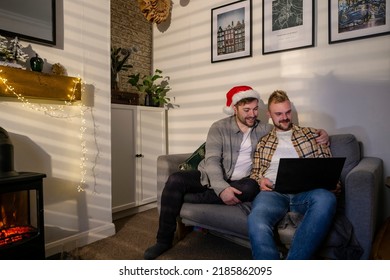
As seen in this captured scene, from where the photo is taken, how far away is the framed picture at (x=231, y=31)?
2512 mm

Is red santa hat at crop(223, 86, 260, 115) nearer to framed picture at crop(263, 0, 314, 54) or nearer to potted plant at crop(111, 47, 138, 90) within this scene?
framed picture at crop(263, 0, 314, 54)

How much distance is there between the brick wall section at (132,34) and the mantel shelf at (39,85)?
1.16 metres

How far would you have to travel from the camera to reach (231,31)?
2.63 m

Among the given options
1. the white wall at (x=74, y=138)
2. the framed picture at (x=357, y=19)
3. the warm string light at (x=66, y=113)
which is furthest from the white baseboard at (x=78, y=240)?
the framed picture at (x=357, y=19)

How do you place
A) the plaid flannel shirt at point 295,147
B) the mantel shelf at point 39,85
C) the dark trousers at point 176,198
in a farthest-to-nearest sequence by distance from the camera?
the dark trousers at point 176,198, the plaid flannel shirt at point 295,147, the mantel shelf at point 39,85

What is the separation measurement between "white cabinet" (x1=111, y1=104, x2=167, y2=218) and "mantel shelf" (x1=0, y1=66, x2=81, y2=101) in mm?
638

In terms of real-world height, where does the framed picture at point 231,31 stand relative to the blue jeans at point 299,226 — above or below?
above

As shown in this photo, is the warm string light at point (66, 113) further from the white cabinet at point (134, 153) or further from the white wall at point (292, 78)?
the white wall at point (292, 78)

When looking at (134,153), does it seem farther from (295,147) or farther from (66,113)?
(295,147)

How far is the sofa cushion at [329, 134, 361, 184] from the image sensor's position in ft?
5.71

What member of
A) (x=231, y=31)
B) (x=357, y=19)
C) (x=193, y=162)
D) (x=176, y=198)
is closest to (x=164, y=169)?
(x=193, y=162)

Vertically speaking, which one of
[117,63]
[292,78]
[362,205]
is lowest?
[362,205]

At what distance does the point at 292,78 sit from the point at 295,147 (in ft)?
2.81
